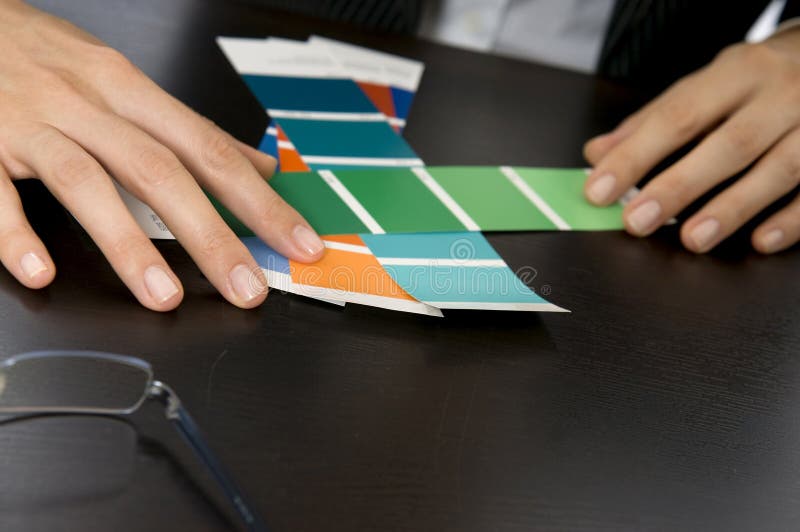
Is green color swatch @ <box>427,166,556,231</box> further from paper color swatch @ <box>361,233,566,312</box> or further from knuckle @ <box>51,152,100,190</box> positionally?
knuckle @ <box>51,152,100,190</box>

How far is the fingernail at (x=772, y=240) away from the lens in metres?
0.85

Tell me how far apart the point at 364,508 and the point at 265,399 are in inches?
4.3

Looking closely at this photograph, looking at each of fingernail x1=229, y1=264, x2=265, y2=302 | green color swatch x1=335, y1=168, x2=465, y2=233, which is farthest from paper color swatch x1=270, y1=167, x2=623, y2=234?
fingernail x1=229, y1=264, x2=265, y2=302

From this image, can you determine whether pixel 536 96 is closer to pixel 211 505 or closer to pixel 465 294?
pixel 465 294

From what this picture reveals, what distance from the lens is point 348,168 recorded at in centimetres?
83

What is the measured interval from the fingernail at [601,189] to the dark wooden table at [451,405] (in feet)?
0.21

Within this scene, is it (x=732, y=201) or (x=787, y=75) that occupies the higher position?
(x=787, y=75)

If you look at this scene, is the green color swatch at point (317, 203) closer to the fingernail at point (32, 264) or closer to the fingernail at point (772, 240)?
the fingernail at point (32, 264)

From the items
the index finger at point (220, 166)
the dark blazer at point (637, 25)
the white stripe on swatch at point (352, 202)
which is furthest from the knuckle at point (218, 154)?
the dark blazer at point (637, 25)

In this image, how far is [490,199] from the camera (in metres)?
0.83

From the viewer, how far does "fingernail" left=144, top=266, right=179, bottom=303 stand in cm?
61

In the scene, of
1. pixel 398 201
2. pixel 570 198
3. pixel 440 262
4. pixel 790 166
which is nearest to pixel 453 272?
pixel 440 262

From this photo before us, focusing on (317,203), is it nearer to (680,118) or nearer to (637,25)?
(680,118)

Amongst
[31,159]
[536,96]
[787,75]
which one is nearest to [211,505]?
[31,159]
